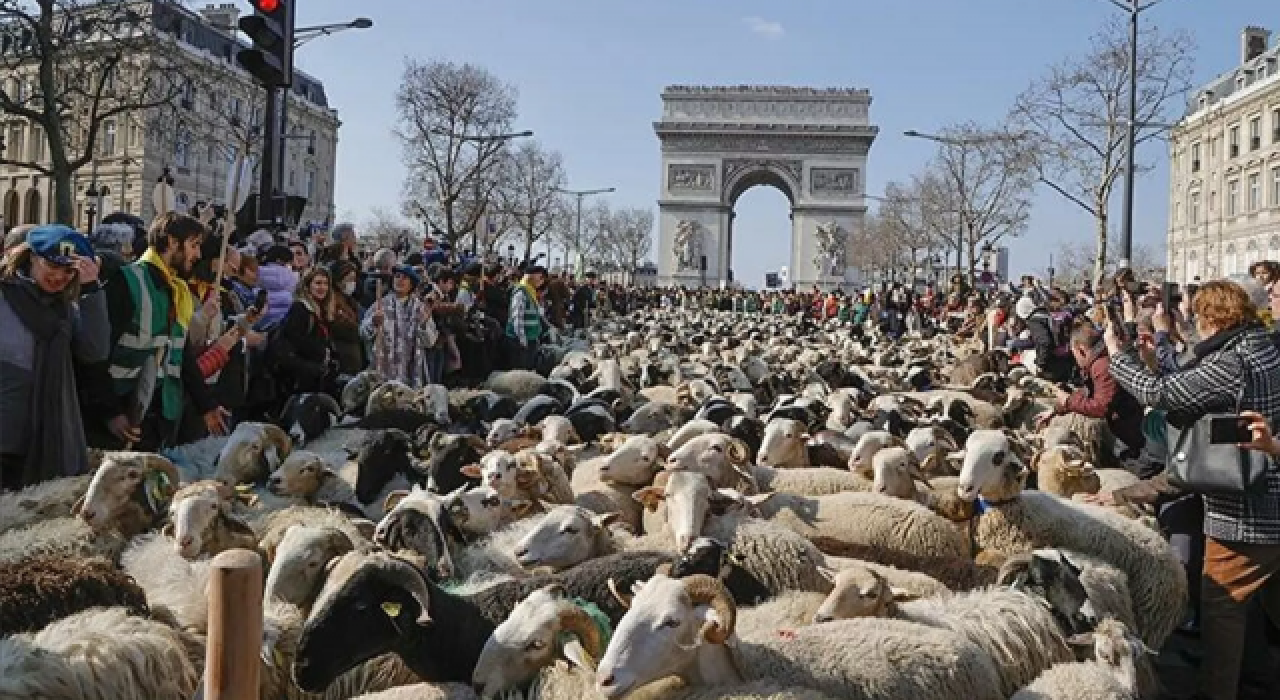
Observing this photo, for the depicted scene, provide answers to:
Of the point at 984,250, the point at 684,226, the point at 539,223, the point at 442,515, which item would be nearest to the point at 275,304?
the point at 442,515

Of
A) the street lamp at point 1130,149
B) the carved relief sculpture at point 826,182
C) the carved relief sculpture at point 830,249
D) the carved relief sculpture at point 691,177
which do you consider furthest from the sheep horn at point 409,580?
the carved relief sculpture at point 826,182

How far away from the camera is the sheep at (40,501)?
4797mm

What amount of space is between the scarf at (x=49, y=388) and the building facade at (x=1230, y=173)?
55.7 m

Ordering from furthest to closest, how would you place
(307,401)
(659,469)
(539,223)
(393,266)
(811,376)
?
(539,223)
(811,376)
(393,266)
(307,401)
(659,469)

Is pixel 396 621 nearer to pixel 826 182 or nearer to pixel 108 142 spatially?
pixel 108 142

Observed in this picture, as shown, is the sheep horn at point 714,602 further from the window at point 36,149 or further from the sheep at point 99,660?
the window at point 36,149

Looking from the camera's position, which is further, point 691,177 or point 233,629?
point 691,177

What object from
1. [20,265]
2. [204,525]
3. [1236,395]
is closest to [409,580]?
[204,525]

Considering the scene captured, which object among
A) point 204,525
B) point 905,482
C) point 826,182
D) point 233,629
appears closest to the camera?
point 233,629

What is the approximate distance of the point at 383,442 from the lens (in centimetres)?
629

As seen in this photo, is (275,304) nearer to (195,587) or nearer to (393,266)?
(393,266)

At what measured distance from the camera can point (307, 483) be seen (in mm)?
5844

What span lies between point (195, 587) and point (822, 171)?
6810 cm

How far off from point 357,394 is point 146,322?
11.0 feet
